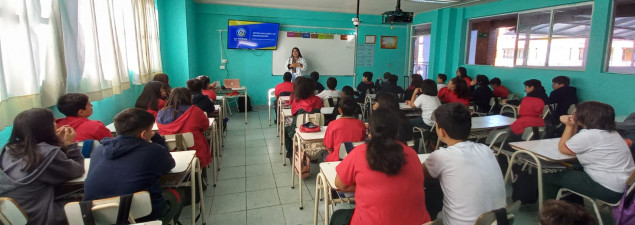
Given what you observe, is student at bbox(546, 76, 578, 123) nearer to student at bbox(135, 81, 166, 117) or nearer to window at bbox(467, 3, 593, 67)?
window at bbox(467, 3, 593, 67)

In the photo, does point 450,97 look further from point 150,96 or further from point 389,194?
point 150,96

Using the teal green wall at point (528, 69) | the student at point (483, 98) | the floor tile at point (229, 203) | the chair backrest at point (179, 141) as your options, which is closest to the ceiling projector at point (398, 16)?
the student at point (483, 98)

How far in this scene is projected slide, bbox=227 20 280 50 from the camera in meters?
7.16

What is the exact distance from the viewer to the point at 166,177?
2.08 metres

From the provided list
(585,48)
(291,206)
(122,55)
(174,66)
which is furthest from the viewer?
(174,66)

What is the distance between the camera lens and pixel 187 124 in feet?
9.14

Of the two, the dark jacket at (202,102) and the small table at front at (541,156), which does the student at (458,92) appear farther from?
the dark jacket at (202,102)

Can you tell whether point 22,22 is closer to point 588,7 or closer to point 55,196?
point 55,196

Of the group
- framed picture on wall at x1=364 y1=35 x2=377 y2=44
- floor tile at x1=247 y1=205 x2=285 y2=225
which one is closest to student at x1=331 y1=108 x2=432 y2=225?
floor tile at x1=247 y1=205 x2=285 y2=225

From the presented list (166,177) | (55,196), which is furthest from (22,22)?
(166,177)

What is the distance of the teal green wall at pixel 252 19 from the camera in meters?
7.05

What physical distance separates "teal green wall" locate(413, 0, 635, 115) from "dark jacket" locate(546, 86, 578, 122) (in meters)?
0.33

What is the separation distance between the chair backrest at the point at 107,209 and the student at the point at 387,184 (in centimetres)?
102

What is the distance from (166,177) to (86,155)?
60cm
